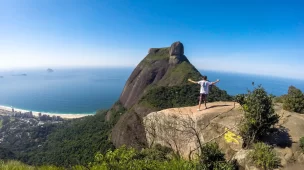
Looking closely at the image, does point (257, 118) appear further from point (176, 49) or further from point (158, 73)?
point (176, 49)

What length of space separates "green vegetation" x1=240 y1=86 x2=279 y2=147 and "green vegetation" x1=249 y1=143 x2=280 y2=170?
79 centimetres

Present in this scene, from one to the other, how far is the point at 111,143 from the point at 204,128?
43.6 m

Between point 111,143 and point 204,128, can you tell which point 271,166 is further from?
point 111,143

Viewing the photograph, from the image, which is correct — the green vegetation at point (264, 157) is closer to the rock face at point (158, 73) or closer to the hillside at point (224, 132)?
the hillside at point (224, 132)

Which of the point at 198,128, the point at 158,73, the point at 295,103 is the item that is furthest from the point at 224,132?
the point at 158,73

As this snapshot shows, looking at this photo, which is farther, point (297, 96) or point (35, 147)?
point (35, 147)

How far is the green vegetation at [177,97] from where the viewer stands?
48.5 m

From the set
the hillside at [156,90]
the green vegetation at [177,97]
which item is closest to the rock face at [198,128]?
the hillside at [156,90]

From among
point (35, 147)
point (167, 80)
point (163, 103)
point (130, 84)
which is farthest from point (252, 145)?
point (35, 147)

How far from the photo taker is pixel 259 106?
8250 millimetres

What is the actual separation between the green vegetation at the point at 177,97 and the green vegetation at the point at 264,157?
129ft

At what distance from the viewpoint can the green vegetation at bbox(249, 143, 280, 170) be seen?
6905mm

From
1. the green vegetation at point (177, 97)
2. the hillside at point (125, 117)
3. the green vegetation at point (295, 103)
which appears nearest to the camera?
the green vegetation at point (295, 103)

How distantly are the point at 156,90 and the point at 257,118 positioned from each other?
156ft
